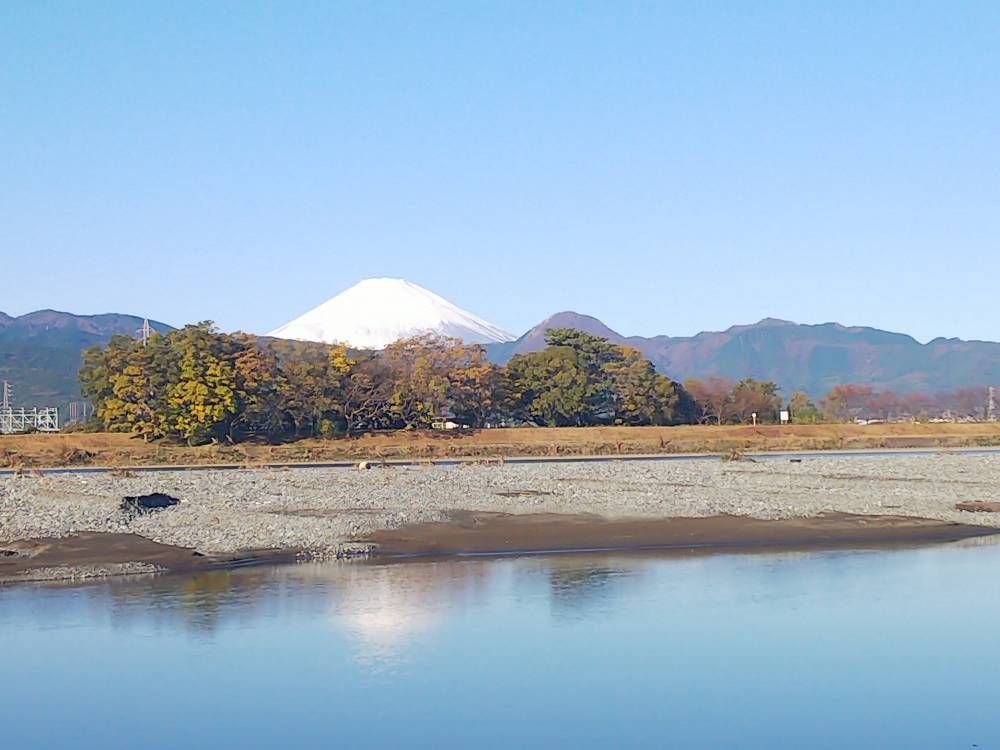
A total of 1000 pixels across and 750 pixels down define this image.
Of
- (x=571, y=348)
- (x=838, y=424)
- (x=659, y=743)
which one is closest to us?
(x=659, y=743)

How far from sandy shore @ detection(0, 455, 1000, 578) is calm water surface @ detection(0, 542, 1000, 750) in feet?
7.78

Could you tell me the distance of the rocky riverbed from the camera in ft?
92.8

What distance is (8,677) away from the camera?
1781cm

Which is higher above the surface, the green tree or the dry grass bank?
the green tree

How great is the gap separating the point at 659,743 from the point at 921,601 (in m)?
10.1

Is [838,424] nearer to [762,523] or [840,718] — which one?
[762,523]

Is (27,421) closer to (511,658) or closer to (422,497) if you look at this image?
(422,497)

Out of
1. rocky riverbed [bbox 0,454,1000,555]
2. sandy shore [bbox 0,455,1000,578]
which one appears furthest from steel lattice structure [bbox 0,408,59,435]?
sandy shore [bbox 0,455,1000,578]

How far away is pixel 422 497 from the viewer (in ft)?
115

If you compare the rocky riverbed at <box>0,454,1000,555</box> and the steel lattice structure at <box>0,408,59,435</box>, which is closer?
the rocky riverbed at <box>0,454,1000,555</box>

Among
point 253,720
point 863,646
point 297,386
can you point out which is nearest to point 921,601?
point 863,646

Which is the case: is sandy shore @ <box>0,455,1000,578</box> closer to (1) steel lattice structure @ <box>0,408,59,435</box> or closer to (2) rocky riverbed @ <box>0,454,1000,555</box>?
(2) rocky riverbed @ <box>0,454,1000,555</box>

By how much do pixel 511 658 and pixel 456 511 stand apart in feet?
45.3

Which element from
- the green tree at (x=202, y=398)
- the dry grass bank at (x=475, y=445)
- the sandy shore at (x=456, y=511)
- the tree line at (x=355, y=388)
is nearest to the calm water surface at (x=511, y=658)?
the sandy shore at (x=456, y=511)
